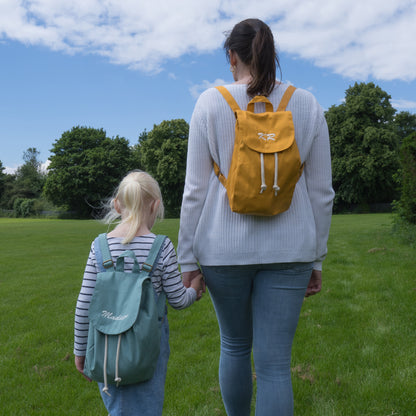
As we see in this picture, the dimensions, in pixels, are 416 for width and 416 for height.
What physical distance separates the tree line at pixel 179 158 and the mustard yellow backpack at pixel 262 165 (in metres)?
34.6

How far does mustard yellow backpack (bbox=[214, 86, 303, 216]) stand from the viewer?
1.81m

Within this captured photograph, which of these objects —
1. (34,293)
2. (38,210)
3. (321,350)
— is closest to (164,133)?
(38,210)

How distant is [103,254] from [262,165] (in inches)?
34.6

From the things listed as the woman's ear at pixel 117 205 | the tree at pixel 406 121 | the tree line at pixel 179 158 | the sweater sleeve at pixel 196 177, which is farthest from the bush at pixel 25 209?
the sweater sleeve at pixel 196 177

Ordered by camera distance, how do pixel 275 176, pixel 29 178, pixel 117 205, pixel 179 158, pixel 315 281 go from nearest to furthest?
pixel 275 176 < pixel 315 281 < pixel 117 205 < pixel 179 158 < pixel 29 178

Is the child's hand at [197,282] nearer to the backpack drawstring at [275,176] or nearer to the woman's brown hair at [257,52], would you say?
the backpack drawstring at [275,176]

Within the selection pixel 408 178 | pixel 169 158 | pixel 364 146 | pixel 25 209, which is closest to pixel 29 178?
pixel 25 209

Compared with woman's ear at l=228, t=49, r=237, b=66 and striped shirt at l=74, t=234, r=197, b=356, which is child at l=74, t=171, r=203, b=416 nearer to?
striped shirt at l=74, t=234, r=197, b=356

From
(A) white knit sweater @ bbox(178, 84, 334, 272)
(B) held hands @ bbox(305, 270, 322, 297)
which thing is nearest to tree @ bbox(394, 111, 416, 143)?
(B) held hands @ bbox(305, 270, 322, 297)

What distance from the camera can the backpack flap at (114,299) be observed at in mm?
1938

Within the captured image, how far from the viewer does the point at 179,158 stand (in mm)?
48500

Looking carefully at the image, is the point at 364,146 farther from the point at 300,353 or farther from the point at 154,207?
the point at 154,207

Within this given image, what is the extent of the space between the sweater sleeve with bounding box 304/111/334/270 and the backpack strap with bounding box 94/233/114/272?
3.32 feet

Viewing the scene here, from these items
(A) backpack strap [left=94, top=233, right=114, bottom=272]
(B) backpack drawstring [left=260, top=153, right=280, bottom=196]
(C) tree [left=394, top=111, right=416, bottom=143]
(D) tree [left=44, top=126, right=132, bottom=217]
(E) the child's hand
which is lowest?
(E) the child's hand
